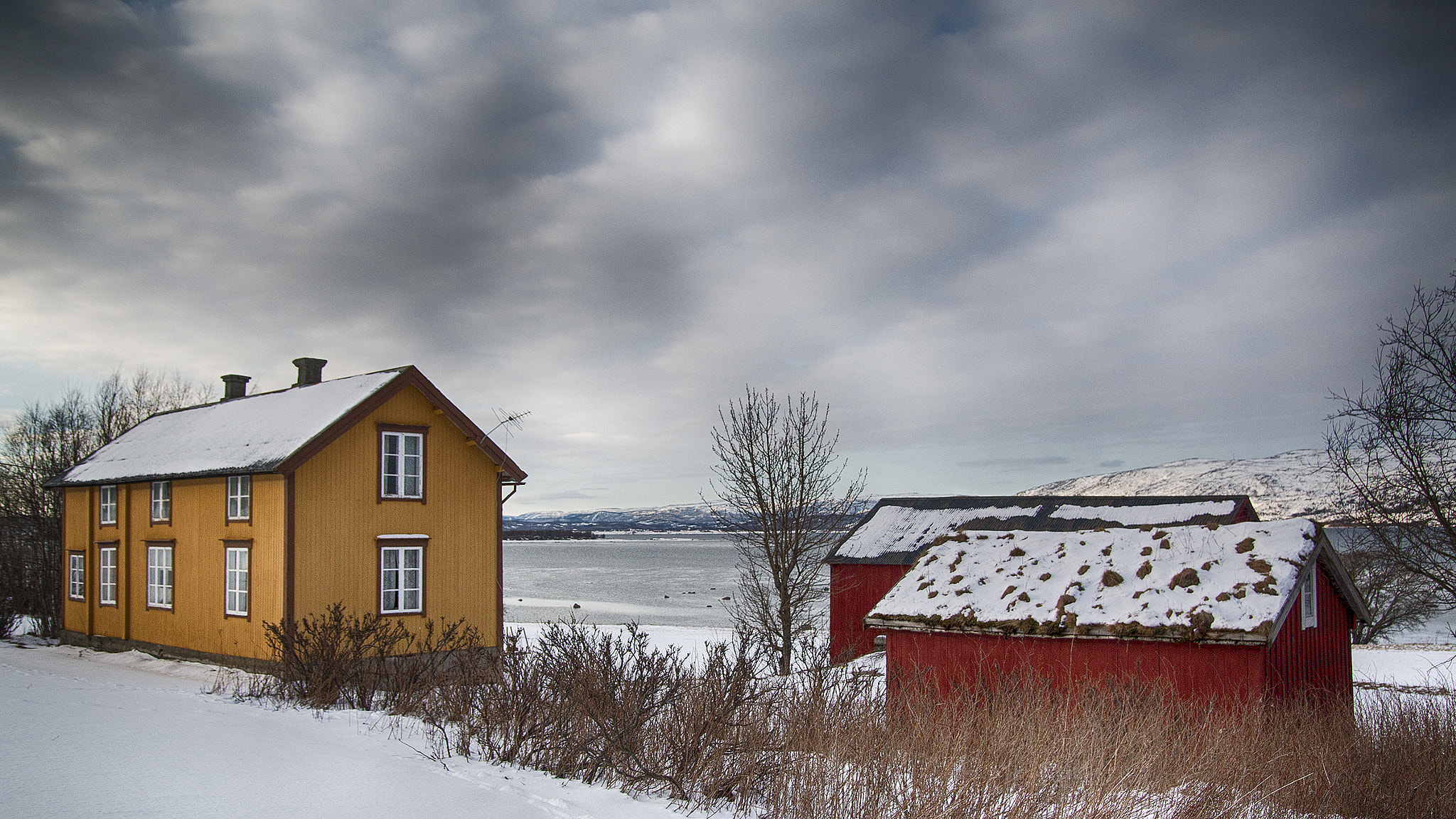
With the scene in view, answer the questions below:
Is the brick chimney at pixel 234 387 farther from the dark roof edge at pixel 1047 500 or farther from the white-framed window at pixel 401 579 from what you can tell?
the dark roof edge at pixel 1047 500

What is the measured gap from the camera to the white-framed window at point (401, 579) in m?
19.8

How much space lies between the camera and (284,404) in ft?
72.5

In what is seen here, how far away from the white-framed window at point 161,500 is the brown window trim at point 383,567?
612 centimetres

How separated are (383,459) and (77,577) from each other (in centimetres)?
1244

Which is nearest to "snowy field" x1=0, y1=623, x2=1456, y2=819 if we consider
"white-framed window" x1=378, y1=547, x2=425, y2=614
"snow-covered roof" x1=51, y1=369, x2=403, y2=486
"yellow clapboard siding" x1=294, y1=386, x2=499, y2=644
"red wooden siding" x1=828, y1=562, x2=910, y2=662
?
"yellow clapboard siding" x1=294, y1=386, x2=499, y2=644

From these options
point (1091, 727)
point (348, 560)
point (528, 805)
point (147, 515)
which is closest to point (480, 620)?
point (348, 560)

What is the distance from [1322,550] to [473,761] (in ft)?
41.7

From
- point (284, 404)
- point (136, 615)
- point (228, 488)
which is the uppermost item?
point (284, 404)

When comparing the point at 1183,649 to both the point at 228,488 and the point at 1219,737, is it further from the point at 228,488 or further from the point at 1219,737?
the point at 228,488

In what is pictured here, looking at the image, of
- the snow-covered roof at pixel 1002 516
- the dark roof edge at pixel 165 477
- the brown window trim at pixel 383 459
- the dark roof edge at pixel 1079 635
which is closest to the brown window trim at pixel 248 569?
the dark roof edge at pixel 165 477

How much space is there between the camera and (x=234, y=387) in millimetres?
26828

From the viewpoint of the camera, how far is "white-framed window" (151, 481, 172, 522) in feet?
71.9

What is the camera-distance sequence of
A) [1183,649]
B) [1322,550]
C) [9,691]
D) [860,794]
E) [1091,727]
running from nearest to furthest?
[860,794]
[1091,727]
[9,691]
[1183,649]
[1322,550]

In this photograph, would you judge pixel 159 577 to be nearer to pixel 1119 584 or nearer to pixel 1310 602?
pixel 1119 584
